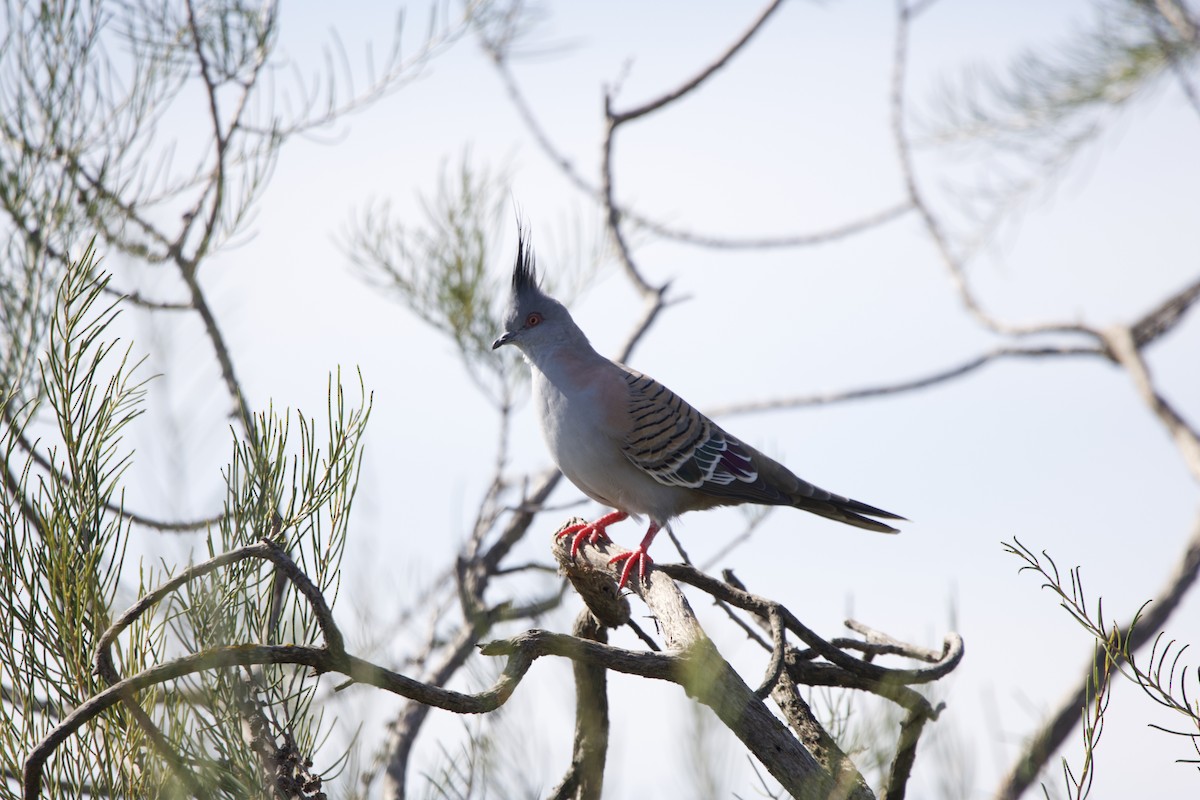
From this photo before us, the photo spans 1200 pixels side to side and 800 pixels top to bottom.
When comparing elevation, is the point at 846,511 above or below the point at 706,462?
below

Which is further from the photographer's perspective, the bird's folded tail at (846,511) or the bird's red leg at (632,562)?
the bird's folded tail at (846,511)

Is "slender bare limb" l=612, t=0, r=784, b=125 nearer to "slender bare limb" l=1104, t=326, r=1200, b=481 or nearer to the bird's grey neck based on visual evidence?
the bird's grey neck

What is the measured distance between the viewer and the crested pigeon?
10.8ft

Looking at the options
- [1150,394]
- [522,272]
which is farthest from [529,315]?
[1150,394]

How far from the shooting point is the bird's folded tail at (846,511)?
3.34 meters

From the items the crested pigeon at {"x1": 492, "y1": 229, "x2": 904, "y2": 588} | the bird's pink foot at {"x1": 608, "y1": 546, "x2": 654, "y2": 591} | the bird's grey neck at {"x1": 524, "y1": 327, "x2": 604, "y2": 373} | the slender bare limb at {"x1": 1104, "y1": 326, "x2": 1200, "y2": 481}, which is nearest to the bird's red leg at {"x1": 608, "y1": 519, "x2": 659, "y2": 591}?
the bird's pink foot at {"x1": 608, "y1": 546, "x2": 654, "y2": 591}

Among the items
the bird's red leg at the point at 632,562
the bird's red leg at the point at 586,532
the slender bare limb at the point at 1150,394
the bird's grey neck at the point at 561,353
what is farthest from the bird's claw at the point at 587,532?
the slender bare limb at the point at 1150,394

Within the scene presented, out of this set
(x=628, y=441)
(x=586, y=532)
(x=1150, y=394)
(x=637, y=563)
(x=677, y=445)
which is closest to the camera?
(x=637, y=563)

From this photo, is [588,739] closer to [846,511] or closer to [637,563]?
[637,563]

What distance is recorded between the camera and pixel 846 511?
343 cm

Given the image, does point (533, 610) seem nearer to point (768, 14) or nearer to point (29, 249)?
point (29, 249)

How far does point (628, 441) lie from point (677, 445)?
0.19 metres

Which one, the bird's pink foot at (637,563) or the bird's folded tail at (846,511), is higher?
the bird's folded tail at (846,511)

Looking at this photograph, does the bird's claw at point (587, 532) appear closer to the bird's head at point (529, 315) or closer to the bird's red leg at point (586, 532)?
the bird's red leg at point (586, 532)
